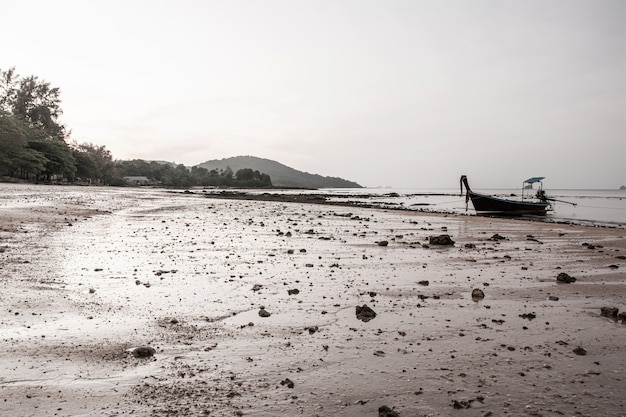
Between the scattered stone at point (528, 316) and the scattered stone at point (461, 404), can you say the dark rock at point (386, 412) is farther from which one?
the scattered stone at point (528, 316)

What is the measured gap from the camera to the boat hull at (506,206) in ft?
133

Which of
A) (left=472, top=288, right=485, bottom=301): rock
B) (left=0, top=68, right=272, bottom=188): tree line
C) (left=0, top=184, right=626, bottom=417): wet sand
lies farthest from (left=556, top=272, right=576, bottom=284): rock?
(left=0, top=68, right=272, bottom=188): tree line

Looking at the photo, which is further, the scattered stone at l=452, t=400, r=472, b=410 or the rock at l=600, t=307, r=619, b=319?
the rock at l=600, t=307, r=619, b=319

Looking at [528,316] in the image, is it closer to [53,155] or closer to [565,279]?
[565,279]

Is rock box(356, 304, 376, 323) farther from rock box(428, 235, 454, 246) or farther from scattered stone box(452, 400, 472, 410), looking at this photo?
rock box(428, 235, 454, 246)

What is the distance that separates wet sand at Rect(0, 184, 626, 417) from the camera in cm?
332

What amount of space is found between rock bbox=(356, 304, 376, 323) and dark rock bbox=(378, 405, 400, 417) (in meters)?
2.50

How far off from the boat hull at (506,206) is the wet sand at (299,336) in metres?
33.1

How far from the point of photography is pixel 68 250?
1018 cm

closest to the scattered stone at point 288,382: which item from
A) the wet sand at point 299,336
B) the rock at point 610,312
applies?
the wet sand at point 299,336

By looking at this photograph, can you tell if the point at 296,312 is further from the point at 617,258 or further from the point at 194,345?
the point at 617,258

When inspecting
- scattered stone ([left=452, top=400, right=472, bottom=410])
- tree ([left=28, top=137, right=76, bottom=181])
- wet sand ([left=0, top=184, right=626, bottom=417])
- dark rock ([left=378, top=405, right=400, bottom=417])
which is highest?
tree ([left=28, top=137, right=76, bottom=181])

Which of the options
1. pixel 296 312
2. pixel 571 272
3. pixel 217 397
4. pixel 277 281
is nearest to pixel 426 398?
pixel 217 397

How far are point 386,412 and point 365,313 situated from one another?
2684 millimetres
